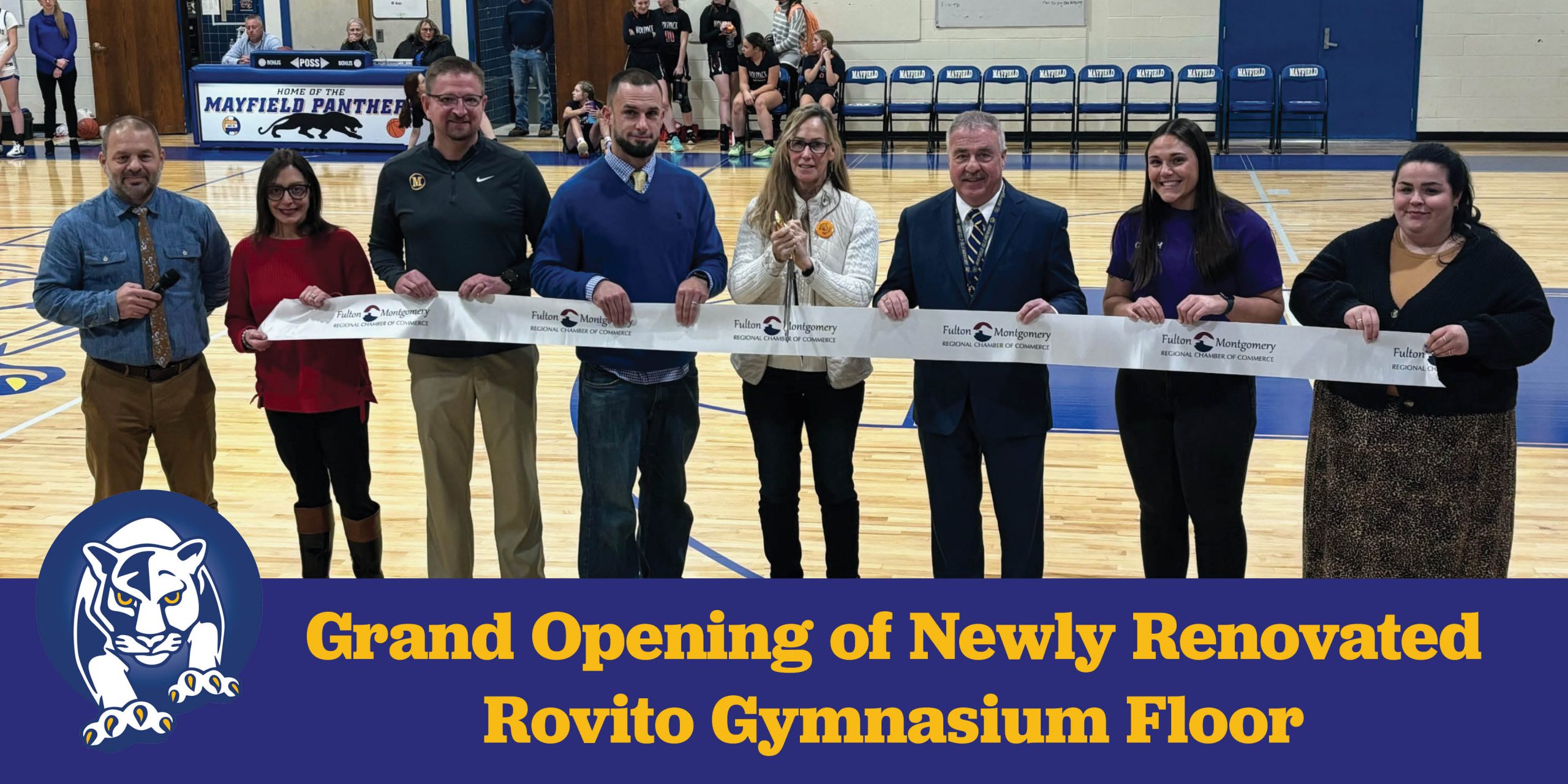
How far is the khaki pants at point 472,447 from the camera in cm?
456

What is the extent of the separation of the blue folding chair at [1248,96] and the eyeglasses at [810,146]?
45.9 ft

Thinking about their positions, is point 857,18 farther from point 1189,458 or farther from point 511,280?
point 1189,458

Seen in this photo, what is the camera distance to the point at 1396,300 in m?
4.04

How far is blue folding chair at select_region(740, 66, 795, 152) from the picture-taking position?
1767 centimetres

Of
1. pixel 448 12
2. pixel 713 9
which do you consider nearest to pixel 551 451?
pixel 713 9

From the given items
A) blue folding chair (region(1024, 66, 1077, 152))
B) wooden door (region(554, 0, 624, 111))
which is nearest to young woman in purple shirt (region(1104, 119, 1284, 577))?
blue folding chair (region(1024, 66, 1077, 152))

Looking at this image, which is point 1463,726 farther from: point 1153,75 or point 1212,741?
point 1153,75

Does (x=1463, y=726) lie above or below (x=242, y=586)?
below

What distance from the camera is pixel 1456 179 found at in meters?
3.84

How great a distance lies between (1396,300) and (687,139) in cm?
1567

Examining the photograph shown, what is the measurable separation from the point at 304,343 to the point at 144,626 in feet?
4.83

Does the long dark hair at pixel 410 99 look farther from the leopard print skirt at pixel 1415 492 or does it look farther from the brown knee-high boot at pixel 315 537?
the leopard print skirt at pixel 1415 492

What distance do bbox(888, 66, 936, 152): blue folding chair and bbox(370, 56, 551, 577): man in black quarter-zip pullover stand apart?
44.2 feet

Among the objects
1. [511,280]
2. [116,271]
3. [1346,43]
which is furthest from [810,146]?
[1346,43]
